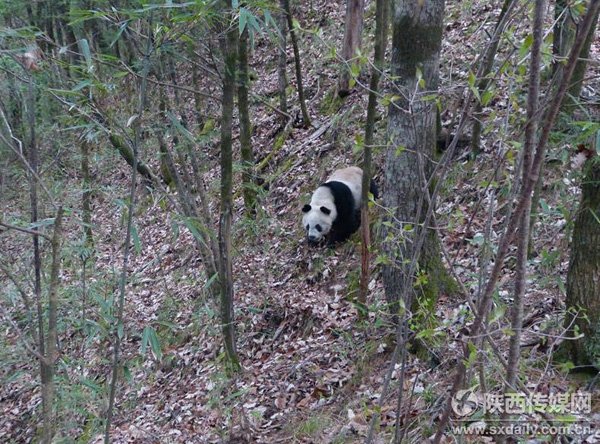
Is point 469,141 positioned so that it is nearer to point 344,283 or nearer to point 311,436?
point 344,283

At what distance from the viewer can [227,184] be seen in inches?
188

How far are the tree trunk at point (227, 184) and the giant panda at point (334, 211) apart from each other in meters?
2.78

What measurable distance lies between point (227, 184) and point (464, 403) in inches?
109

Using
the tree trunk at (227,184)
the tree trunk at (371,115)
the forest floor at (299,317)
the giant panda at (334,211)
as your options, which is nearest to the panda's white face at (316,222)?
the giant panda at (334,211)

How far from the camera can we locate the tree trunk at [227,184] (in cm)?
460

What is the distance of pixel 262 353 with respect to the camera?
6695mm

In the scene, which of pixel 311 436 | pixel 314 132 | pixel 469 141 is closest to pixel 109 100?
pixel 311 436

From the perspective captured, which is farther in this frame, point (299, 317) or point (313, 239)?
point (313, 239)

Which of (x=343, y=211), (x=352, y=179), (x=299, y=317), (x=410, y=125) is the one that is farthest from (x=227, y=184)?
(x=352, y=179)

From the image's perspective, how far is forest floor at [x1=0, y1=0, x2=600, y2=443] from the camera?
160 inches

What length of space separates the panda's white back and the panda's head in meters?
0.32

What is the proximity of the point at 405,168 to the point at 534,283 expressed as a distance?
157 cm

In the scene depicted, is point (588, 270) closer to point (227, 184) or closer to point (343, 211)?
point (227, 184)

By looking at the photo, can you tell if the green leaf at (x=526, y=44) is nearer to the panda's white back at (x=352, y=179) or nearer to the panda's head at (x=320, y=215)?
the panda's head at (x=320, y=215)
